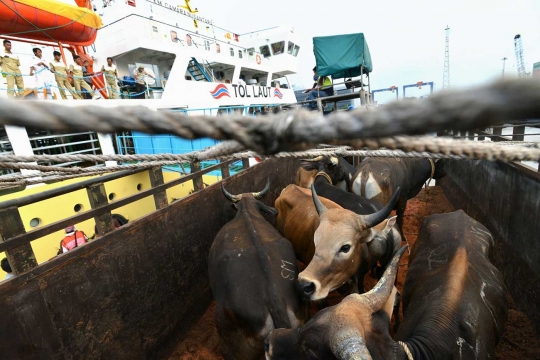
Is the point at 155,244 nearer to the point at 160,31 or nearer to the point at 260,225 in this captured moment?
the point at 260,225

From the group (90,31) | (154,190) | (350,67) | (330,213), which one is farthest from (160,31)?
(330,213)

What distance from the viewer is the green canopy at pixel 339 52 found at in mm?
10359

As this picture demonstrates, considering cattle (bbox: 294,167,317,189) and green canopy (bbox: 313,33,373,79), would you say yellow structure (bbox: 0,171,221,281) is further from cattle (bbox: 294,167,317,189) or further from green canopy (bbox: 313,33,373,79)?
green canopy (bbox: 313,33,373,79)

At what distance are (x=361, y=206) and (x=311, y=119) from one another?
3.88 metres

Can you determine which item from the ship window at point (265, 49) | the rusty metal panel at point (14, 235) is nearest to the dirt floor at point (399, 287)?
the rusty metal panel at point (14, 235)

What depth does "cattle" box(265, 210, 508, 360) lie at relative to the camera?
181cm

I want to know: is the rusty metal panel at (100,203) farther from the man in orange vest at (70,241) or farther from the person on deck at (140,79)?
the person on deck at (140,79)

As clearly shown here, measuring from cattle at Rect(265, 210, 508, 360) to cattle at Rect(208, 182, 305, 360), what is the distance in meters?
0.34

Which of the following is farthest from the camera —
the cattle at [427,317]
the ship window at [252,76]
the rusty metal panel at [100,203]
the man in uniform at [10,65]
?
the ship window at [252,76]

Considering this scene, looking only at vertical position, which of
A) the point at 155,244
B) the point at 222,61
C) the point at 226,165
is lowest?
the point at 155,244

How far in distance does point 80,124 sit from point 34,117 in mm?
61

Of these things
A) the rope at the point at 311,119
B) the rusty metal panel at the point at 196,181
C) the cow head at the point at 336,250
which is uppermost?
the rope at the point at 311,119

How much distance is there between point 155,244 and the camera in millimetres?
3205

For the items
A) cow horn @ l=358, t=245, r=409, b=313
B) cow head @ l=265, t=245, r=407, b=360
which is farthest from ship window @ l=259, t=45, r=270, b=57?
cow head @ l=265, t=245, r=407, b=360
